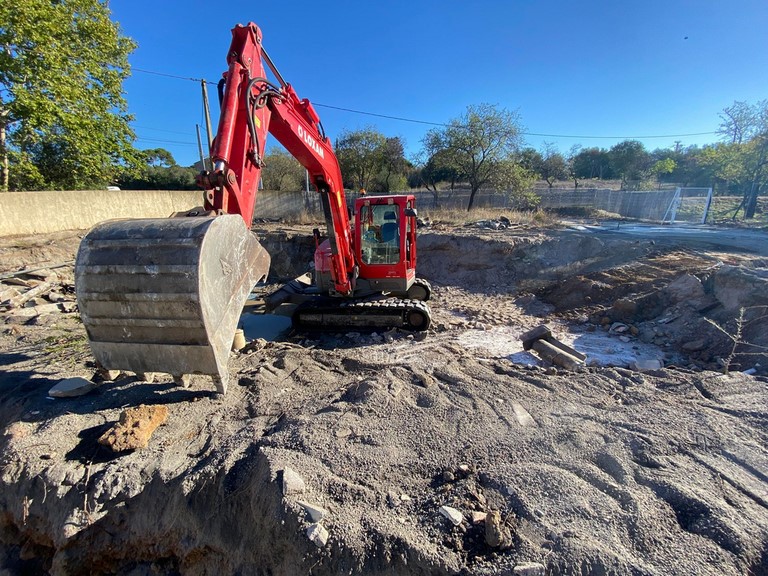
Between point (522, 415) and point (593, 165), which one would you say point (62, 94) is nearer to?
point (522, 415)

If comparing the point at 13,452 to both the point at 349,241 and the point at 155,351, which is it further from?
the point at 349,241

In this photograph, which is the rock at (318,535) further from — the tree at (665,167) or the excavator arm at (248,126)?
the tree at (665,167)

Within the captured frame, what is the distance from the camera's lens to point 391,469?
2604mm

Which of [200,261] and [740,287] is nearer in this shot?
[200,261]

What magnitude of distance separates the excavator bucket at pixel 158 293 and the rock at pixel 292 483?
2.90 feet

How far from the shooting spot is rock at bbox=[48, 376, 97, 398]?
343cm

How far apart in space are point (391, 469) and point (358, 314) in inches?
169

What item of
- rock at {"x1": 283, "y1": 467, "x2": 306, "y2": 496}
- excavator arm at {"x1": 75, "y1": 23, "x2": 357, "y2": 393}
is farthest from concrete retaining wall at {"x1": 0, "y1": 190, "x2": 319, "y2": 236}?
rock at {"x1": 283, "y1": 467, "x2": 306, "y2": 496}

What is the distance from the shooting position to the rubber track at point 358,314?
662 centimetres

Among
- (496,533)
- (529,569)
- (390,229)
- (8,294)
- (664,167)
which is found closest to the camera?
(529,569)

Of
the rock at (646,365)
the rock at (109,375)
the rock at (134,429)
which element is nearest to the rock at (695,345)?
the rock at (646,365)

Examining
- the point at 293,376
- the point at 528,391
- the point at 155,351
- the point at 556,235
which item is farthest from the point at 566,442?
the point at 556,235

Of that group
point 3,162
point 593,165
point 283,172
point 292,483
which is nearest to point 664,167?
point 593,165

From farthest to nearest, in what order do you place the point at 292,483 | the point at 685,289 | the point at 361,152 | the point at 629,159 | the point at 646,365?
the point at 629,159 → the point at 361,152 → the point at 685,289 → the point at 646,365 → the point at 292,483
